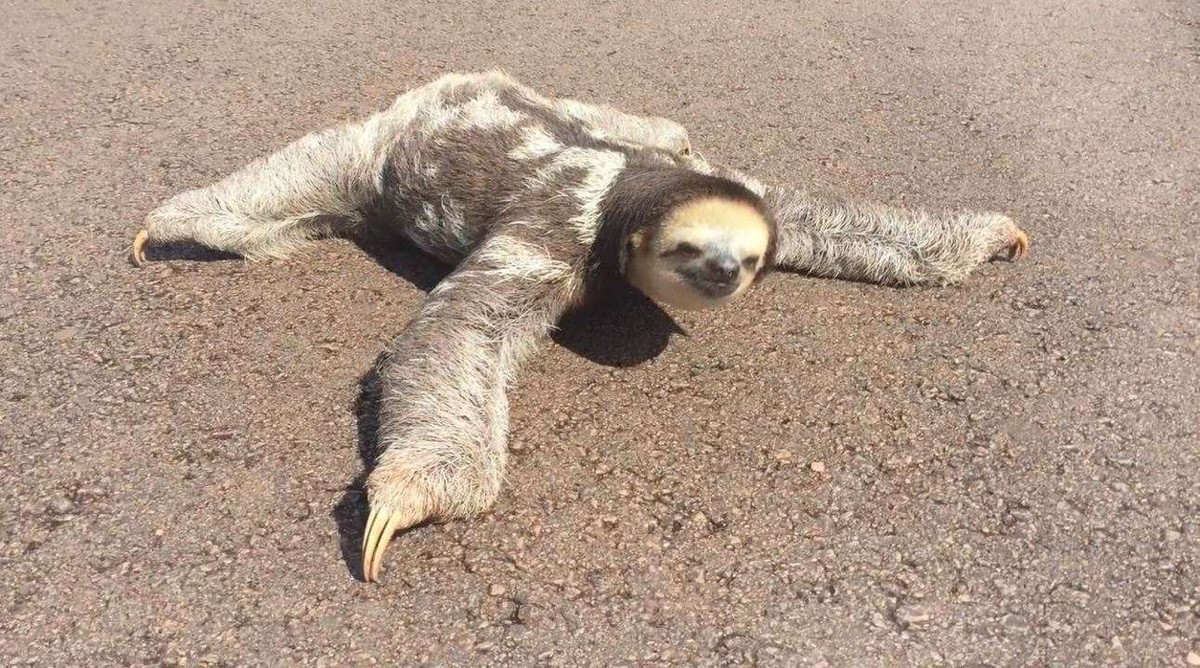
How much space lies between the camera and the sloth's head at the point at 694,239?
371 cm

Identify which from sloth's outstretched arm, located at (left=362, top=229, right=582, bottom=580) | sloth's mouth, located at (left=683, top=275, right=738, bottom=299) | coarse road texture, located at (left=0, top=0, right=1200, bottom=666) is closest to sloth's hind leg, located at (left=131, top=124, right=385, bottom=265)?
coarse road texture, located at (left=0, top=0, right=1200, bottom=666)

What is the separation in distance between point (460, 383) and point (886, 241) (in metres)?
2.50

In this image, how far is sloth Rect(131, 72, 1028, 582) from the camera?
3.53m

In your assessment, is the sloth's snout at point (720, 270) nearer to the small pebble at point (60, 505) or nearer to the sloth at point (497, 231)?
the sloth at point (497, 231)

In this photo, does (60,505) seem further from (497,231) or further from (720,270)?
(720,270)

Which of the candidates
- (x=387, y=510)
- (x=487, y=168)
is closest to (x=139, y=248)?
(x=487, y=168)

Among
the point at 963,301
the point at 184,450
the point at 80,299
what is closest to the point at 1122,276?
the point at 963,301

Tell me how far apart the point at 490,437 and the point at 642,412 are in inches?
28.3

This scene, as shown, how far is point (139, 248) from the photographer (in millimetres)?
4793

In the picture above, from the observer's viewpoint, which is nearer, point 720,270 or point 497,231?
point 720,270

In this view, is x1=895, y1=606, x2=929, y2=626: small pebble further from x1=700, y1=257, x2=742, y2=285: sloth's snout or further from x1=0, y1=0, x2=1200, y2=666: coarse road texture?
x1=700, y1=257, x2=742, y2=285: sloth's snout

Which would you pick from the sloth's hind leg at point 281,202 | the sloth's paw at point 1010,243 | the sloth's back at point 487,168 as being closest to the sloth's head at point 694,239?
the sloth's back at point 487,168

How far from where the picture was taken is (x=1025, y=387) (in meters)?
4.01

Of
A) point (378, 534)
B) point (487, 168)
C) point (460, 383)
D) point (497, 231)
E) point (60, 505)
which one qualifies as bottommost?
point (60, 505)
